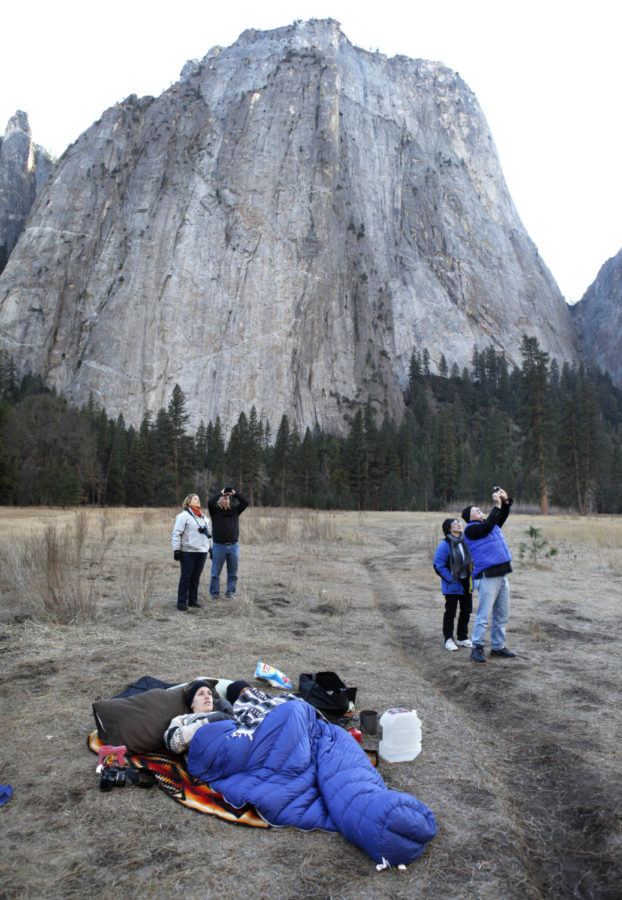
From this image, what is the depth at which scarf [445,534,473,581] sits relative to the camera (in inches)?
305

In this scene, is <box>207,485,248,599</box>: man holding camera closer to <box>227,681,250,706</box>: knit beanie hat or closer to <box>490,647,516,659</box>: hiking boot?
<box>490,647,516,659</box>: hiking boot

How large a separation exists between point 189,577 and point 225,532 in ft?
3.84

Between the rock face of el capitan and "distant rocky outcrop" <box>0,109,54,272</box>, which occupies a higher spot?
"distant rocky outcrop" <box>0,109,54,272</box>

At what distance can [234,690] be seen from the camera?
488cm

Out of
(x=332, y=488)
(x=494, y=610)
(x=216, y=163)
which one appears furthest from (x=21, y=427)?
(x=216, y=163)

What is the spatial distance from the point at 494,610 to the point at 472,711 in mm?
1841

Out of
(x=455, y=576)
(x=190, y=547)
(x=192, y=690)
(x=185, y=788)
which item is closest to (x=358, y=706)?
(x=192, y=690)

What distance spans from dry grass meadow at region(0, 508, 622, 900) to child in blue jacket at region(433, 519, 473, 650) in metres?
0.44

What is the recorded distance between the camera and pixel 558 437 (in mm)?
50219

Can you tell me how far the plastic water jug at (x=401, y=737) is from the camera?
4.24m

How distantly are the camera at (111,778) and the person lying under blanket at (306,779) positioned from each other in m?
0.44

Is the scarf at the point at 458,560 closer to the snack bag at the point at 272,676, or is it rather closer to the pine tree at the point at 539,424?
the snack bag at the point at 272,676

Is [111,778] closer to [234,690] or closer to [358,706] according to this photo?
[234,690]

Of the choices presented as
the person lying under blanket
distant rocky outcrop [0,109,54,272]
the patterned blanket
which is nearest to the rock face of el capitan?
distant rocky outcrop [0,109,54,272]
